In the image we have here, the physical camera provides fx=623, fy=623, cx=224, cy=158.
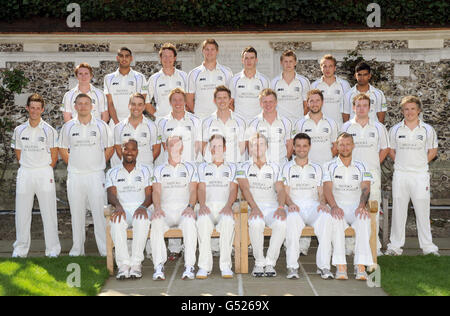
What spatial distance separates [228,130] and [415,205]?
2655 mm

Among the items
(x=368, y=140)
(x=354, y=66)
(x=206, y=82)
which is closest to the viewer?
(x=368, y=140)

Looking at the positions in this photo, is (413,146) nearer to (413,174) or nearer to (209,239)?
(413,174)

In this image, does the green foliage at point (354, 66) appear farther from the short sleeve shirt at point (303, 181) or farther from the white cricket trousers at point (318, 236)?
the white cricket trousers at point (318, 236)

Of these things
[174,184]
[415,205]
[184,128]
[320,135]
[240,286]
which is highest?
[184,128]

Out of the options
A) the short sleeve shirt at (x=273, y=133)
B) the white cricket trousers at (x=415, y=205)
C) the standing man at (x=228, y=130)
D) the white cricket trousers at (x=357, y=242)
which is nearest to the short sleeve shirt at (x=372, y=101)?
the white cricket trousers at (x=415, y=205)

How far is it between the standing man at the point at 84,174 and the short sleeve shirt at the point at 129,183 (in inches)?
25.4

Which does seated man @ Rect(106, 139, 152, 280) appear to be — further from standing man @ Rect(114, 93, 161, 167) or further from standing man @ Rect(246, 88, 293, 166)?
standing man @ Rect(246, 88, 293, 166)

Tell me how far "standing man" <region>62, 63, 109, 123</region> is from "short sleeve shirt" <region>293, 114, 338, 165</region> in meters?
2.77

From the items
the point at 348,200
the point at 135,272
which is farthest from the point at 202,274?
the point at 348,200

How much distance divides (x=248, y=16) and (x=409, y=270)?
7.22 metres

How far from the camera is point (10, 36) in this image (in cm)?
1278

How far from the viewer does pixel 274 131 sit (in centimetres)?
818

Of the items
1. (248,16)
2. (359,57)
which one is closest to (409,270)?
(359,57)
